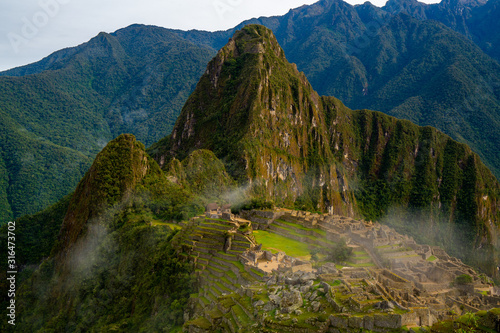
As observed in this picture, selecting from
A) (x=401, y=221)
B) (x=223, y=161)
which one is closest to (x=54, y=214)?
(x=223, y=161)

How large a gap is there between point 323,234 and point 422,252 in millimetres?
11862

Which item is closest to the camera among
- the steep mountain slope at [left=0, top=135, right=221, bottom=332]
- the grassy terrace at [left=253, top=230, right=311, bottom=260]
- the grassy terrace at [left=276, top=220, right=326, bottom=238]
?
the steep mountain slope at [left=0, top=135, right=221, bottom=332]

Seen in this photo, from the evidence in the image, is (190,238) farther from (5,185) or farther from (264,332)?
Answer: (5,185)

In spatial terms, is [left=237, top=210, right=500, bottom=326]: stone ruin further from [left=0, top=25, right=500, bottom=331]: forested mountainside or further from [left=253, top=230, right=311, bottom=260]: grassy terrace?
[left=0, top=25, right=500, bottom=331]: forested mountainside

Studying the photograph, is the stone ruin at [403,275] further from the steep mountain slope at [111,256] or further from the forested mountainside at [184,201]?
the steep mountain slope at [111,256]

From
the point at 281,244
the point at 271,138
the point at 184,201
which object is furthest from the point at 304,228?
the point at 271,138

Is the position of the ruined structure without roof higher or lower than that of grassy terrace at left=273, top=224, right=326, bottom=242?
higher

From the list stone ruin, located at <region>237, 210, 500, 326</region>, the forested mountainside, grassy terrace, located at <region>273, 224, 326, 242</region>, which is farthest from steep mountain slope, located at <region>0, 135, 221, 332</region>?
grassy terrace, located at <region>273, 224, 326, 242</region>

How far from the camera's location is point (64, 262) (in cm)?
6650

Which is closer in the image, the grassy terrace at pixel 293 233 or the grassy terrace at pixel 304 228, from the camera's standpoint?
the grassy terrace at pixel 293 233

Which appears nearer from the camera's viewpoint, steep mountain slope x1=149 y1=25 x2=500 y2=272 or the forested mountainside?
the forested mountainside

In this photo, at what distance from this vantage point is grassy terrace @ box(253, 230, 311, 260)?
149ft

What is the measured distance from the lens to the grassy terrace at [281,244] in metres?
45.5

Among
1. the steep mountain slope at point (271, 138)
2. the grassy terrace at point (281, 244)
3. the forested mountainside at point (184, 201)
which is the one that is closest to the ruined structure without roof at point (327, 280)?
the forested mountainside at point (184, 201)
